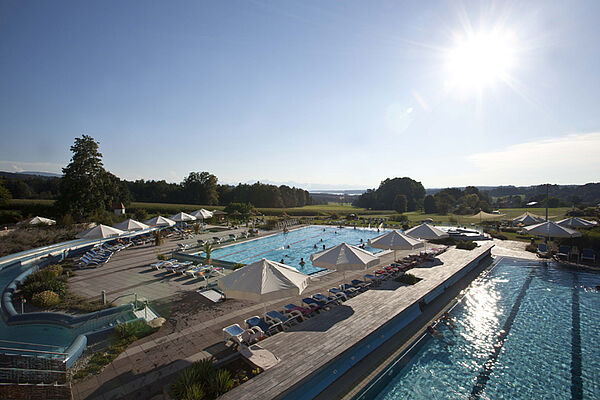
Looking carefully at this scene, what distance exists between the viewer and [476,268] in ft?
50.8

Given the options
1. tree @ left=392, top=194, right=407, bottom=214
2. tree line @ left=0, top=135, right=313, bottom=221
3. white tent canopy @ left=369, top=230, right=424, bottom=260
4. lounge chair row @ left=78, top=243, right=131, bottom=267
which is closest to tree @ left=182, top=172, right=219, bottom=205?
tree line @ left=0, top=135, right=313, bottom=221

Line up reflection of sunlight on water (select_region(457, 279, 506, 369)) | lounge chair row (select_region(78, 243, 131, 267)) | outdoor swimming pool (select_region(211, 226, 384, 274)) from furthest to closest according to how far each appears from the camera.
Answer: outdoor swimming pool (select_region(211, 226, 384, 274)) → lounge chair row (select_region(78, 243, 131, 267)) → reflection of sunlight on water (select_region(457, 279, 506, 369))

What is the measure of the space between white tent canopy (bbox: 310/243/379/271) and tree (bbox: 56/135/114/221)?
25809mm

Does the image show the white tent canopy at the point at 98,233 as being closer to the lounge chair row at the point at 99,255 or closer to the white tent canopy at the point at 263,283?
the lounge chair row at the point at 99,255

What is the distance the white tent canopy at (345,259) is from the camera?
29.7 ft

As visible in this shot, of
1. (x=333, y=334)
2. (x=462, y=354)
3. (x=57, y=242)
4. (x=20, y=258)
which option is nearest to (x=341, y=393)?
(x=333, y=334)

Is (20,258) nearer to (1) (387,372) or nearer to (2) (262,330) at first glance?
(2) (262,330)

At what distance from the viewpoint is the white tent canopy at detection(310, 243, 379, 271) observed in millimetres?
9039

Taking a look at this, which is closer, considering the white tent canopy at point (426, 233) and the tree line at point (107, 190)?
the white tent canopy at point (426, 233)

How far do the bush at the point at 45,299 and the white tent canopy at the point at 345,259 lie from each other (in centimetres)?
993

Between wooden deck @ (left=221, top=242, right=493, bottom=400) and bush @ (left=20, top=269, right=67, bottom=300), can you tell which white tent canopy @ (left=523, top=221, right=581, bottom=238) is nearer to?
wooden deck @ (left=221, top=242, right=493, bottom=400)

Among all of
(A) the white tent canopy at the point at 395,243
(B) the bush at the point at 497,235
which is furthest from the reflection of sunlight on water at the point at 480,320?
(B) the bush at the point at 497,235

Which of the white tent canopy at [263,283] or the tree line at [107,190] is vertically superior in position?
the tree line at [107,190]

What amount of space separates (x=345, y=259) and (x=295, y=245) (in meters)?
Result: 14.2
